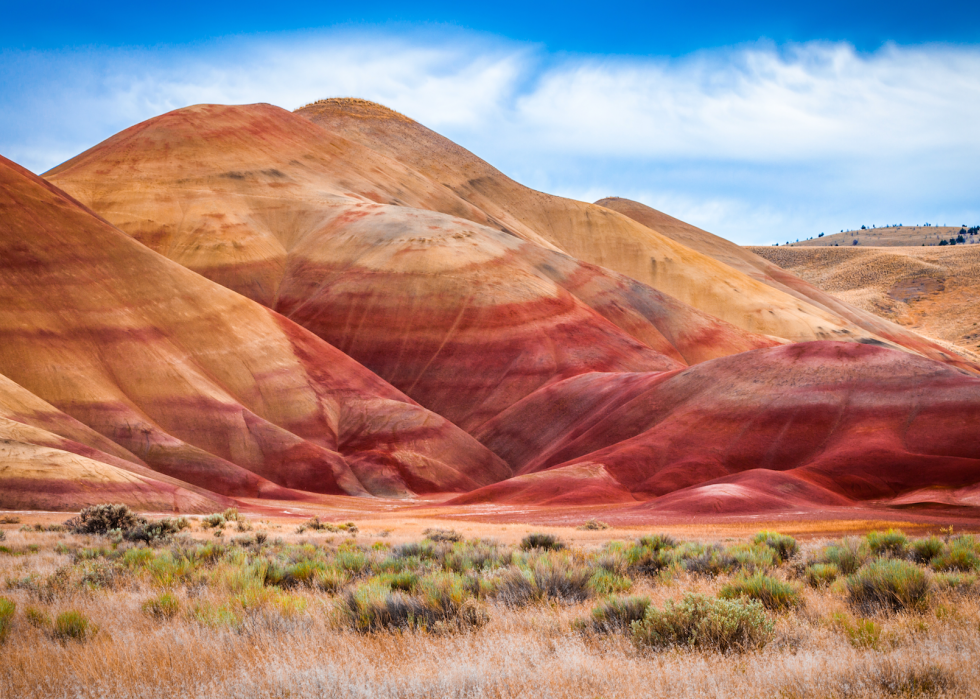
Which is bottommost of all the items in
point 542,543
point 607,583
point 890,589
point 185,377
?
point 542,543

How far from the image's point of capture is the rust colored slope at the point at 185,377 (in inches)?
1943

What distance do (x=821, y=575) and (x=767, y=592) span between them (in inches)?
83.2

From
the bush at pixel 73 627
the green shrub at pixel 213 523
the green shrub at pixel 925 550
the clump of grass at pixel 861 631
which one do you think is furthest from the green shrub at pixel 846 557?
the green shrub at pixel 213 523

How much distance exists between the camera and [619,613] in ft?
28.3

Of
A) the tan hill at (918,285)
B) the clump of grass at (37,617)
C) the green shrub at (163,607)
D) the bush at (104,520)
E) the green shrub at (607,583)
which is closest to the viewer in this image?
the clump of grass at (37,617)

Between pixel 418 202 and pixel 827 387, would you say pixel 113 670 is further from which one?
pixel 418 202

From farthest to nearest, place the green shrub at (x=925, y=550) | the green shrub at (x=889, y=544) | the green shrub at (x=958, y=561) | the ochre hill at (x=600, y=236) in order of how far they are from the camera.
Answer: the ochre hill at (x=600, y=236), the green shrub at (x=889, y=544), the green shrub at (x=925, y=550), the green shrub at (x=958, y=561)

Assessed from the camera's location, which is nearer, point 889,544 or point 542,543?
point 889,544

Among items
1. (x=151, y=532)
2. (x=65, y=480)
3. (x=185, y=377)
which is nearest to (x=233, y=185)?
(x=185, y=377)

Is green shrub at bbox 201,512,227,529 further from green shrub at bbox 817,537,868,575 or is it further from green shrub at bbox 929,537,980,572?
green shrub at bbox 929,537,980,572

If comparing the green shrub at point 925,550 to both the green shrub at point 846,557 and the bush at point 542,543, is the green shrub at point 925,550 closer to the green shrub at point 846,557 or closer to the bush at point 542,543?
the green shrub at point 846,557

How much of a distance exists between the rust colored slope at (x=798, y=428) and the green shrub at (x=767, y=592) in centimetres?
3173

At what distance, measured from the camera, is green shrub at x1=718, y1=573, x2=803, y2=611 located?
378 inches

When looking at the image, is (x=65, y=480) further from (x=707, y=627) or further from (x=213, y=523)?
(x=707, y=627)
